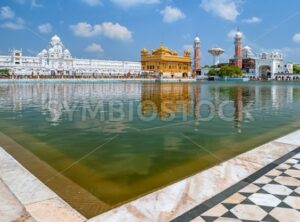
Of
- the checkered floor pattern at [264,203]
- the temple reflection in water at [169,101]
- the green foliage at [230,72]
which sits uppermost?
the green foliage at [230,72]

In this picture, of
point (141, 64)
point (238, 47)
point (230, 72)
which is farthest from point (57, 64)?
→ point (238, 47)

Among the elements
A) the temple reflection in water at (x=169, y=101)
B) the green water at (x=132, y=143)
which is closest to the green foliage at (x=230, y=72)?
the temple reflection in water at (x=169, y=101)

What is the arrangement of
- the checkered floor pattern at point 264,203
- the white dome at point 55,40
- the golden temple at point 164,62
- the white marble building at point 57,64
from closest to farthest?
1. the checkered floor pattern at point 264,203
2. the white marble building at point 57,64
3. the white dome at point 55,40
4. the golden temple at point 164,62

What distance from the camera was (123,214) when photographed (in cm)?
286

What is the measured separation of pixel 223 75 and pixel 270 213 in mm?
97780

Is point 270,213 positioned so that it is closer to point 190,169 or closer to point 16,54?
point 190,169

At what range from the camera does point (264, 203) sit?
305 cm

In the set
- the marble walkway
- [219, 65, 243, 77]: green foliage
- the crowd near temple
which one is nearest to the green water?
the marble walkway

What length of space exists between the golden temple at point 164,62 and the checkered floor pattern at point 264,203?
273 ft

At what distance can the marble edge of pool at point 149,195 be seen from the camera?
283 centimetres

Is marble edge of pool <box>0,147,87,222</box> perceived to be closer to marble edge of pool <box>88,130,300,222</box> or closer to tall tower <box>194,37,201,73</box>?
marble edge of pool <box>88,130,300,222</box>

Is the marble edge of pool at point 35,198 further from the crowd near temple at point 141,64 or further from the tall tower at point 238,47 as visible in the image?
the tall tower at point 238,47

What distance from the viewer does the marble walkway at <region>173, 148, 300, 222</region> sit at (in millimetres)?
2758

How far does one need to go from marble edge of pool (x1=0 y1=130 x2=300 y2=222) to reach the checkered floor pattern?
0.72 ft
